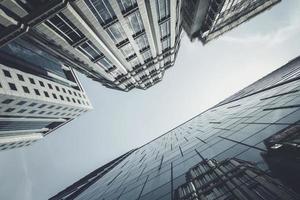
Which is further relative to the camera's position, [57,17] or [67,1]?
[57,17]

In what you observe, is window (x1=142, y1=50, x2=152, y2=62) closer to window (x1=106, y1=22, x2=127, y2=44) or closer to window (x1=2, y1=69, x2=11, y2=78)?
window (x1=106, y1=22, x2=127, y2=44)

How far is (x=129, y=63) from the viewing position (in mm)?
56688

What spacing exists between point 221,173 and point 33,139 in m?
92.7

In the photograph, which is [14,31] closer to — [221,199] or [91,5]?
[91,5]

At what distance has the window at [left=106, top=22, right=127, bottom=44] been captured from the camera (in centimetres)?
3764

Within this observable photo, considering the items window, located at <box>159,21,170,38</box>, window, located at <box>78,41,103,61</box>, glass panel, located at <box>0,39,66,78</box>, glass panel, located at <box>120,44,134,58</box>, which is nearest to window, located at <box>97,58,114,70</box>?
window, located at <box>78,41,103,61</box>

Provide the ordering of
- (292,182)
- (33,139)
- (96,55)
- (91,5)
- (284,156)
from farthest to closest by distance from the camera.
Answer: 1. (33,139)
2. (96,55)
3. (91,5)
4. (284,156)
5. (292,182)

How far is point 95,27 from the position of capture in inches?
1387

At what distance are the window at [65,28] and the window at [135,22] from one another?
23.9 feet

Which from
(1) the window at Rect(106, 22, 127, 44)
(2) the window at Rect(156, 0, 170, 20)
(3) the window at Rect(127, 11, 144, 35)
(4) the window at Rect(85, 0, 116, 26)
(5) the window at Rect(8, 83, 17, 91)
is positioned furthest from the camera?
(5) the window at Rect(8, 83, 17, 91)

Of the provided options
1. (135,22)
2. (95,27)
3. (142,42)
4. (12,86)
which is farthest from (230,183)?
(12,86)

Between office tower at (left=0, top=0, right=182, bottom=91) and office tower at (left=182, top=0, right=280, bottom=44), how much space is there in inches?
216

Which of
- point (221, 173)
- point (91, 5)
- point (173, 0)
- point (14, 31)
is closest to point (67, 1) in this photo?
point (91, 5)

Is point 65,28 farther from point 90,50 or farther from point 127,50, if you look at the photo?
point 127,50
